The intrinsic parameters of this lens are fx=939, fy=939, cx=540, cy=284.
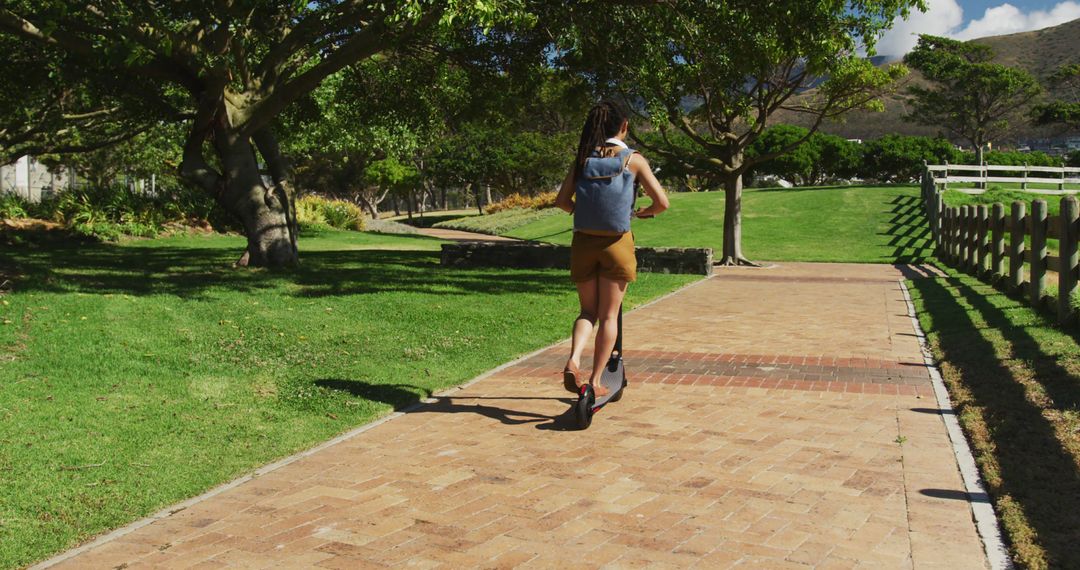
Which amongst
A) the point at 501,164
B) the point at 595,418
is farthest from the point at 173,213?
the point at 501,164

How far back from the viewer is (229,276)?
13.1m

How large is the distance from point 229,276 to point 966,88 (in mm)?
59230

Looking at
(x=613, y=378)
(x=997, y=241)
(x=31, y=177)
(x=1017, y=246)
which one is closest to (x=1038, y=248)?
(x=1017, y=246)

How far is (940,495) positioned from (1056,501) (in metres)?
0.49

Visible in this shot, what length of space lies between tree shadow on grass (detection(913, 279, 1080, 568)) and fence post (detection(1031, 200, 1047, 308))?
292 millimetres

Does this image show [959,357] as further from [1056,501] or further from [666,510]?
[666,510]

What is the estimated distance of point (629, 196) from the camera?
560 cm

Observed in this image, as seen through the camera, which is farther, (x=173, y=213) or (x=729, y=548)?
(x=173, y=213)

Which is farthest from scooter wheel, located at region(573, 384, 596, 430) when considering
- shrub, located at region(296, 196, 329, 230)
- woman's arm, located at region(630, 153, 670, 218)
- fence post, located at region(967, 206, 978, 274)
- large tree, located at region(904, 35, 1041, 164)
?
large tree, located at region(904, 35, 1041, 164)

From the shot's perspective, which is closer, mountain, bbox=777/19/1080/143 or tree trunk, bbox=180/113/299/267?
tree trunk, bbox=180/113/299/267

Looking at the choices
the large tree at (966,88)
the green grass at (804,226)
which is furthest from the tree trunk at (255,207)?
the large tree at (966,88)

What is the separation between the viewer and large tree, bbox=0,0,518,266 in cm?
1155

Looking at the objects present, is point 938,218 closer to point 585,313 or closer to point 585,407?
point 585,313

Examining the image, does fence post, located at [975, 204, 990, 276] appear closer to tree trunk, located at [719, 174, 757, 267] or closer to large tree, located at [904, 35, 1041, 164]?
tree trunk, located at [719, 174, 757, 267]
